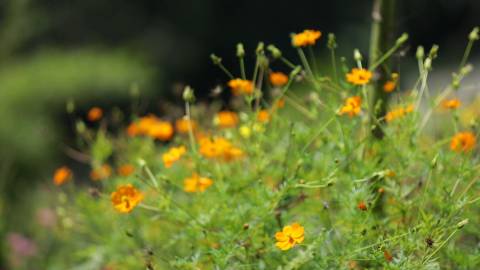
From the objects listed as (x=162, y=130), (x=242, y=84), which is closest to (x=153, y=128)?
(x=162, y=130)

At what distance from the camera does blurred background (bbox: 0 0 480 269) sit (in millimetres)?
5941

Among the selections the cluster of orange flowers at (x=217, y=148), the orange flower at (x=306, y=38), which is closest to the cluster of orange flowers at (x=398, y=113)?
the orange flower at (x=306, y=38)

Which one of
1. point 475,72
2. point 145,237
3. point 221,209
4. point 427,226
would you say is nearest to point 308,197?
point 221,209

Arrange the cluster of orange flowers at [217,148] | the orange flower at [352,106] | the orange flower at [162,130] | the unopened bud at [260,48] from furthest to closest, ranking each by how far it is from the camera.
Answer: the orange flower at [162,130], the cluster of orange flowers at [217,148], the unopened bud at [260,48], the orange flower at [352,106]

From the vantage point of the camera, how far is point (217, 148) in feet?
5.64

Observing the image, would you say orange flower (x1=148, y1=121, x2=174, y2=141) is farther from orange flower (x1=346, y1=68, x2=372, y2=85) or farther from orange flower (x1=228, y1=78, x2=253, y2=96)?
orange flower (x1=346, y1=68, x2=372, y2=85)

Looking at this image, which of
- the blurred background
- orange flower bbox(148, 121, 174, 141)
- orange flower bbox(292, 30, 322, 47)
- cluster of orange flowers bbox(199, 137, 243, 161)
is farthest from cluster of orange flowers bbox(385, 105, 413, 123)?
the blurred background

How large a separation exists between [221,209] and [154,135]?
55cm

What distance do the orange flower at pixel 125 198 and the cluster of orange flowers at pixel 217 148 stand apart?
234 millimetres

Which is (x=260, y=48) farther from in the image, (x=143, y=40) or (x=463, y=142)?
(x=143, y=40)

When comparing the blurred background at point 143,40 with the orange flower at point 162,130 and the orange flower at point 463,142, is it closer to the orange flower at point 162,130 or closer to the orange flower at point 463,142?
the orange flower at point 162,130

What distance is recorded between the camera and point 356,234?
1404 millimetres

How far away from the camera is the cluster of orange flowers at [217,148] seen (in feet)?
5.63

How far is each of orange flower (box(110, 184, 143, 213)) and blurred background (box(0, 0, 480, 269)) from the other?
4.01 metres
